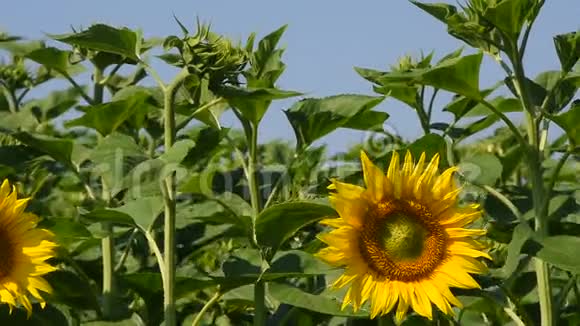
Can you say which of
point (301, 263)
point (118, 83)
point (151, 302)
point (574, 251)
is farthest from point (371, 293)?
point (118, 83)

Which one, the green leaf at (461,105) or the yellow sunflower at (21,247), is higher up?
the green leaf at (461,105)

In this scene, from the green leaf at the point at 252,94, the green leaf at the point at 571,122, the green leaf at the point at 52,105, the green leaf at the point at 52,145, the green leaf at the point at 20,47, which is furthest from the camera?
the green leaf at the point at 52,105

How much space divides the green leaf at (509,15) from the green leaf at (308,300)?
1.97 ft

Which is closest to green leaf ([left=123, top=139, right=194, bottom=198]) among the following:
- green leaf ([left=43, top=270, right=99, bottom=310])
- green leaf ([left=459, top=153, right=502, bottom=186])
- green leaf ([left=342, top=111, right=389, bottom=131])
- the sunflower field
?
the sunflower field

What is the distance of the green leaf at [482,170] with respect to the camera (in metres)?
2.52

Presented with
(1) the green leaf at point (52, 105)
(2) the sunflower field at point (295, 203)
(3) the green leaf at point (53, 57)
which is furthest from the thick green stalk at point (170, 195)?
(1) the green leaf at point (52, 105)

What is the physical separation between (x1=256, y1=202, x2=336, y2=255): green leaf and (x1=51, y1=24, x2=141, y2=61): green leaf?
41cm

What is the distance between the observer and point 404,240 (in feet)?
7.16

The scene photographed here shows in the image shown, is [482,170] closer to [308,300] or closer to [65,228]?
[308,300]

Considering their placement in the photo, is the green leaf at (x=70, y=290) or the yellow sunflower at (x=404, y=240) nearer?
the yellow sunflower at (x=404, y=240)

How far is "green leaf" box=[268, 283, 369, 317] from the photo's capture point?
221 centimetres

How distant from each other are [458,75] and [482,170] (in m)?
0.33

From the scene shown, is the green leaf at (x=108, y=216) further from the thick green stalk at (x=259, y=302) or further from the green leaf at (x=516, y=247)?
the green leaf at (x=516, y=247)

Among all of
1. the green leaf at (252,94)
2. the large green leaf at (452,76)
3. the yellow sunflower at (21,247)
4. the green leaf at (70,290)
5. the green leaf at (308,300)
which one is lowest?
the green leaf at (70,290)
